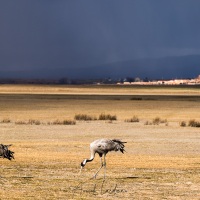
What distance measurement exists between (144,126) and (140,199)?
2335 cm

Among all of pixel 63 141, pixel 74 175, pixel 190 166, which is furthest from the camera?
pixel 63 141

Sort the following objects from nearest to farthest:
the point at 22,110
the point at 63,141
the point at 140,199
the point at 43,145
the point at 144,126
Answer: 1. the point at 140,199
2. the point at 43,145
3. the point at 63,141
4. the point at 144,126
5. the point at 22,110

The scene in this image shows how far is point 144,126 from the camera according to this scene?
121ft

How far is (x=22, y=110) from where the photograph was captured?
50.6 metres

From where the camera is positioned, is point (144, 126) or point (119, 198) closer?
point (119, 198)

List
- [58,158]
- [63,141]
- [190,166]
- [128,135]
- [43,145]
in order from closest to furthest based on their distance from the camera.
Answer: [190,166] < [58,158] < [43,145] < [63,141] < [128,135]

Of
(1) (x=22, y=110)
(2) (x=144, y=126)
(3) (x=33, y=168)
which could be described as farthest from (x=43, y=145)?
(1) (x=22, y=110)

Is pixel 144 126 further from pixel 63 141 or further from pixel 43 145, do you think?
pixel 43 145

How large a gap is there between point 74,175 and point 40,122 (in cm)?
2194

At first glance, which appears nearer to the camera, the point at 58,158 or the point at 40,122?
the point at 58,158

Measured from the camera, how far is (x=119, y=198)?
1376 centimetres

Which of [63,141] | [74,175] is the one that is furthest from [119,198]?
[63,141]

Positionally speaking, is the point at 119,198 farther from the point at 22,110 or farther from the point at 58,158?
the point at 22,110

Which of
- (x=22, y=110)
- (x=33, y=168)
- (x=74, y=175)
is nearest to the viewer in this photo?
(x=74, y=175)
